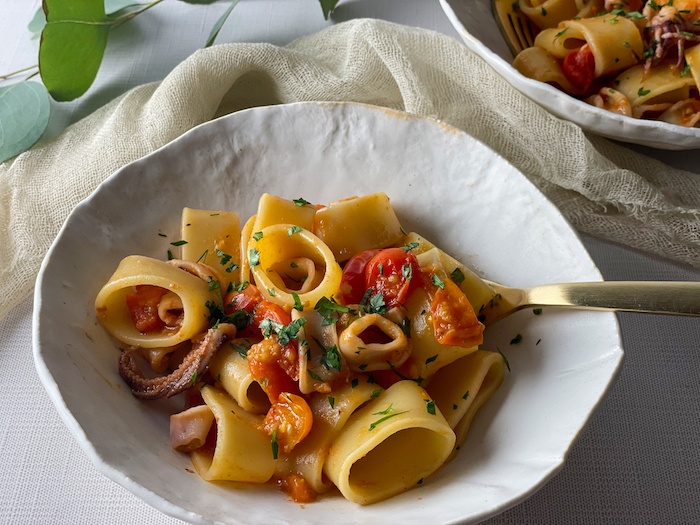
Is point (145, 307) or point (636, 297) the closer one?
point (636, 297)

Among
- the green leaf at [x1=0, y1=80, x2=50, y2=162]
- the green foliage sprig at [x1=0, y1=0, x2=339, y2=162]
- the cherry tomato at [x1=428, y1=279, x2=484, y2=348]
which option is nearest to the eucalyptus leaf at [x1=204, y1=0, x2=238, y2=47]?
the green foliage sprig at [x1=0, y1=0, x2=339, y2=162]

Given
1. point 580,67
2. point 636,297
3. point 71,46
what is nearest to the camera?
point 636,297

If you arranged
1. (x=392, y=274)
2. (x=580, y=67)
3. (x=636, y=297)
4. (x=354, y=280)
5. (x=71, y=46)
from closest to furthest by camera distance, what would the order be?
(x=636, y=297) → (x=392, y=274) → (x=354, y=280) → (x=580, y=67) → (x=71, y=46)

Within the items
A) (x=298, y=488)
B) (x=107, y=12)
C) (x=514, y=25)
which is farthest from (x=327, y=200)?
(x=107, y=12)

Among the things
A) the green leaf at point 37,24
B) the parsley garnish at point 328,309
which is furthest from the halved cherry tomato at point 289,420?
the green leaf at point 37,24

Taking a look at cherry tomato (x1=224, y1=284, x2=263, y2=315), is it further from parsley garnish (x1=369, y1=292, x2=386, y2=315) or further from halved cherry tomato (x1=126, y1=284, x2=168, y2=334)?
parsley garnish (x1=369, y1=292, x2=386, y2=315)

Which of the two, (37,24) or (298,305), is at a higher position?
(37,24)

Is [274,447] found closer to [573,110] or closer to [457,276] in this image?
[457,276]
